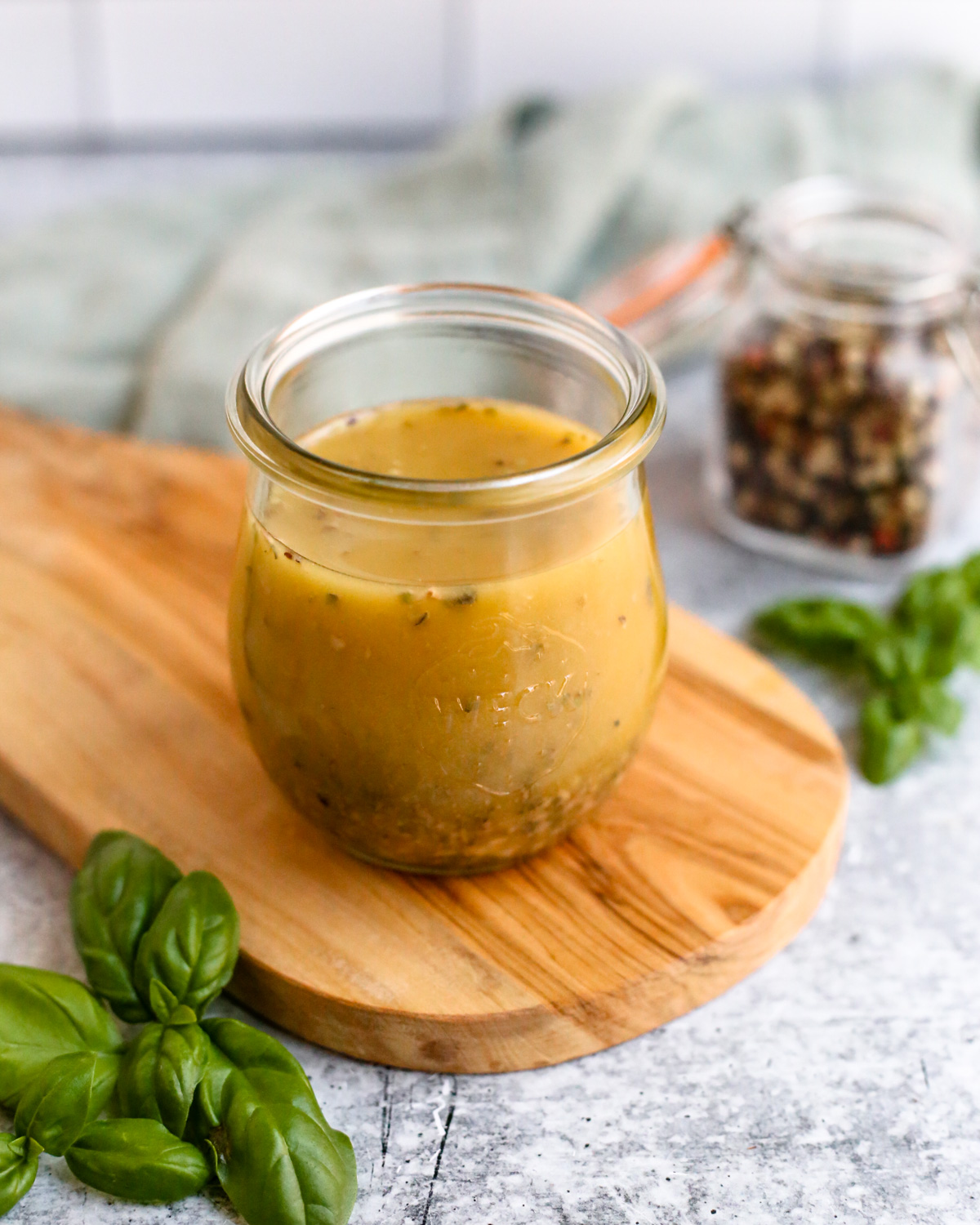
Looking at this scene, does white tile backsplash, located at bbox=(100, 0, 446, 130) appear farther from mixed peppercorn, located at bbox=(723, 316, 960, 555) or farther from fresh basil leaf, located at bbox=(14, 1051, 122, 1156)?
fresh basil leaf, located at bbox=(14, 1051, 122, 1156)

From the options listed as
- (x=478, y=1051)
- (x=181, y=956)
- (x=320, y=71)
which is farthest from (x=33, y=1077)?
(x=320, y=71)

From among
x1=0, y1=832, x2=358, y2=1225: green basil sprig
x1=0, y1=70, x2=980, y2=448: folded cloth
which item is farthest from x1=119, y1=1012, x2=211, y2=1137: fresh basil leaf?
x1=0, y1=70, x2=980, y2=448: folded cloth

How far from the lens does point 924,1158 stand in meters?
0.82

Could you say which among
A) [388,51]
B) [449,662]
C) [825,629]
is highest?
[449,662]

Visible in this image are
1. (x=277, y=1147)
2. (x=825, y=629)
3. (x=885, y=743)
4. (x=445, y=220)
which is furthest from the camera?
(x=445, y=220)

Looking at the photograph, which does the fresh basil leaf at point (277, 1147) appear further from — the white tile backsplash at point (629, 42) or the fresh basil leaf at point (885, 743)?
the white tile backsplash at point (629, 42)

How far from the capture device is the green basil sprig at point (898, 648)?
3.73ft

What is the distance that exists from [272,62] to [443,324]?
1.44m

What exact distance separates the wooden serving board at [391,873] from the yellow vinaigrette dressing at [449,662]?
6 cm

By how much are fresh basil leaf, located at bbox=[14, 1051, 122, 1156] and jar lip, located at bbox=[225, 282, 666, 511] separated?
352 millimetres

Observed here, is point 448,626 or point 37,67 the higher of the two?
point 448,626

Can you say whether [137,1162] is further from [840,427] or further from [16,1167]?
[840,427]

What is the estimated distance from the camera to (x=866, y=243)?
4.94 feet

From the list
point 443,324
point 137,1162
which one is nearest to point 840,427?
point 443,324
